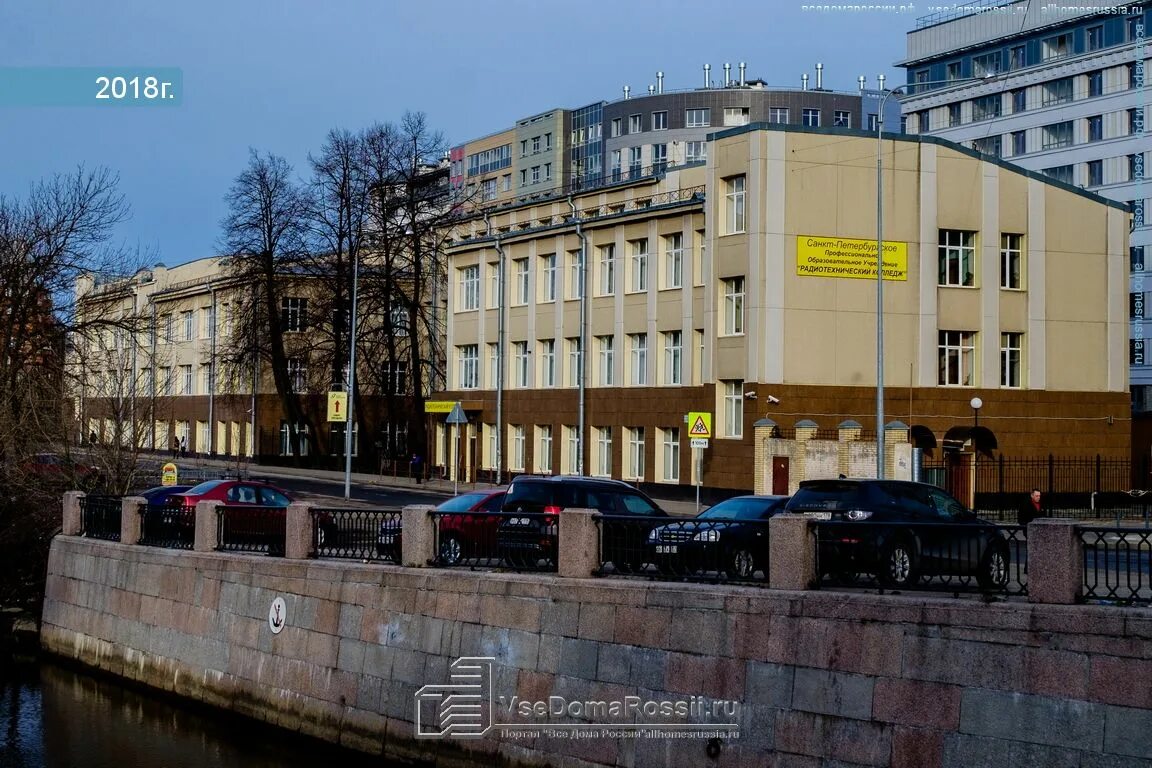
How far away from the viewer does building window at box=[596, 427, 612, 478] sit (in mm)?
53281

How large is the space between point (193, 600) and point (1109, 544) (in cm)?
1594

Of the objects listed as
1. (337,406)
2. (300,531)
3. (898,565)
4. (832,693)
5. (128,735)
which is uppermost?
(337,406)

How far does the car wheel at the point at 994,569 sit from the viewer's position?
1377cm

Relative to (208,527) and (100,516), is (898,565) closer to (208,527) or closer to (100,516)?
(208,527)

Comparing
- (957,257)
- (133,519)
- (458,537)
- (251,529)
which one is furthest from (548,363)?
(458,537)

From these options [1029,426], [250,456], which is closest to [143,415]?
[1029,426]

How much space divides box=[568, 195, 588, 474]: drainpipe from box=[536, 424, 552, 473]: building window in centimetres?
196

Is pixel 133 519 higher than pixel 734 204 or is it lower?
lower

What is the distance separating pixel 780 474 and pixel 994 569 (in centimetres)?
3024

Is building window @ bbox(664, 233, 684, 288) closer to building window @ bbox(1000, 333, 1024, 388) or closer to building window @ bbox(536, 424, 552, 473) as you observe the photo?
building window @ bbox(536, 424, 552, 473)

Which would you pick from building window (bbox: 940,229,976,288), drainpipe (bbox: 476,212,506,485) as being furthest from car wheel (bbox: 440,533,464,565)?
drainpipe (bbox: 476,212,506,485)

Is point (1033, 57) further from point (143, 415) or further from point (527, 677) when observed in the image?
point (527, 677)

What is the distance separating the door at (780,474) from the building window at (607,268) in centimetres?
1165

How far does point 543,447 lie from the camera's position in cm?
5650
